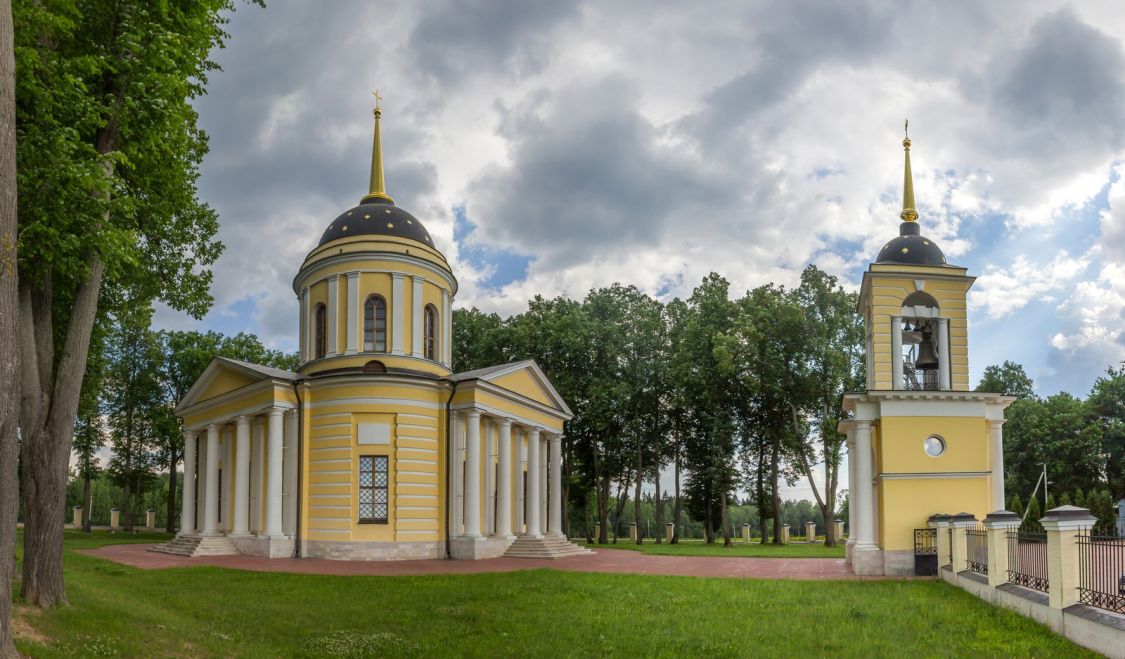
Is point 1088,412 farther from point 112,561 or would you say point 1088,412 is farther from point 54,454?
point 54,454

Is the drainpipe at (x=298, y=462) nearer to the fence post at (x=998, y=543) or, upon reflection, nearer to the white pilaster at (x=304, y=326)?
the white pilaster at (x=304, y=326)

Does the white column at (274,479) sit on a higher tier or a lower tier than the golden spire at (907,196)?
lower

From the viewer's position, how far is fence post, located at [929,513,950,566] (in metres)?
18.0

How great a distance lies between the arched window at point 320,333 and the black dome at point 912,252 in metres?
16.7

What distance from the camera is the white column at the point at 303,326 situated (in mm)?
28734

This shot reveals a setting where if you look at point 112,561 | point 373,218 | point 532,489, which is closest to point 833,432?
point 532,489

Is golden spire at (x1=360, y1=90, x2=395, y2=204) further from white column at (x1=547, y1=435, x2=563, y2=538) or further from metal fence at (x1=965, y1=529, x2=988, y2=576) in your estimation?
metal fence at (x1=965, y1=529, x2=988, y2=576)

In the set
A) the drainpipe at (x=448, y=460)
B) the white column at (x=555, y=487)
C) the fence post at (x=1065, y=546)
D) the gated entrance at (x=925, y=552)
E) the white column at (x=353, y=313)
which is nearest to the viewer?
the fence post at (x=1065, y=546)

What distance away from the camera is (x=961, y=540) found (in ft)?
54.3

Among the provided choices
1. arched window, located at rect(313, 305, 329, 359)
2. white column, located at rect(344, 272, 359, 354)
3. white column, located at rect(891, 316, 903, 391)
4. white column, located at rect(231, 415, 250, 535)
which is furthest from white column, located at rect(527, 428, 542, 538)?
white column, located at rect(891, 316, 903, 391)

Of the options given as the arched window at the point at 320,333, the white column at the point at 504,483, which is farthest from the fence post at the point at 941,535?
the arched window at the point at 320,333

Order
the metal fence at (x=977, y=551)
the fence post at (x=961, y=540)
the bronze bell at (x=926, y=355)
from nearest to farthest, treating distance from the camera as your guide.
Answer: the metal fence at (x=977, y=551) → the fence post at (x=961, y=540) → the bronze bell at (x=926, y=355)

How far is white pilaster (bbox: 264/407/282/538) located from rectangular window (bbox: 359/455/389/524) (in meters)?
2.32

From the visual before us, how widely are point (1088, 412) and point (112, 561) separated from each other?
4458 centimetres
